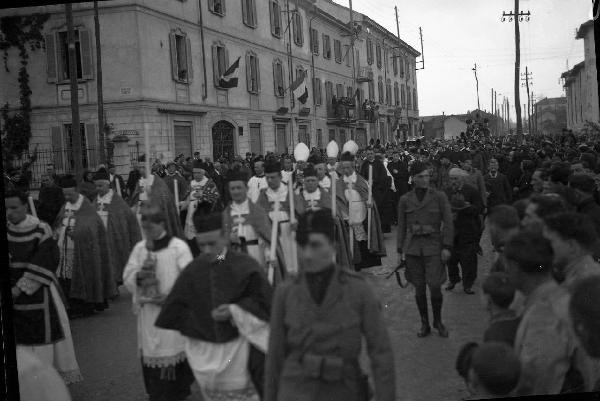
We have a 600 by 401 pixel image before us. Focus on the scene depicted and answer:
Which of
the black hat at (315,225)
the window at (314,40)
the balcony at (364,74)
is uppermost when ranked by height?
the window at (314,40)

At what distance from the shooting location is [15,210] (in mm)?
3869

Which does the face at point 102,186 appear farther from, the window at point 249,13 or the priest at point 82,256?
the window at point 249,13

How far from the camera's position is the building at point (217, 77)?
4023 mm

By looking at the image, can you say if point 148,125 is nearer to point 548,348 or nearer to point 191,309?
point 191,309

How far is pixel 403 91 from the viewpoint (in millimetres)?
4926

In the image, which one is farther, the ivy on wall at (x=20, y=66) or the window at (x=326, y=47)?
the window at (x=326, y=47)

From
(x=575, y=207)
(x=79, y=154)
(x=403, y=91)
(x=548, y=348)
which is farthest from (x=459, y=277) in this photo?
(x=79, y=154)

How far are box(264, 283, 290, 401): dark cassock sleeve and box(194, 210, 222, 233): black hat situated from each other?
0.59m

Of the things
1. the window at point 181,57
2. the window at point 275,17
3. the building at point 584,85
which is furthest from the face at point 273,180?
the building at point 584,85

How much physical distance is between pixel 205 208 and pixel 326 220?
78cm

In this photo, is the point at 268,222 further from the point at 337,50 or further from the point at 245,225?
the point at 337,50

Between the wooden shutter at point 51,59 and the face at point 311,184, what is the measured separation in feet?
5.89

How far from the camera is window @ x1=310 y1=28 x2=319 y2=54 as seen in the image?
502cm

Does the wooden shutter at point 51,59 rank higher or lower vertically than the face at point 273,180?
higher
